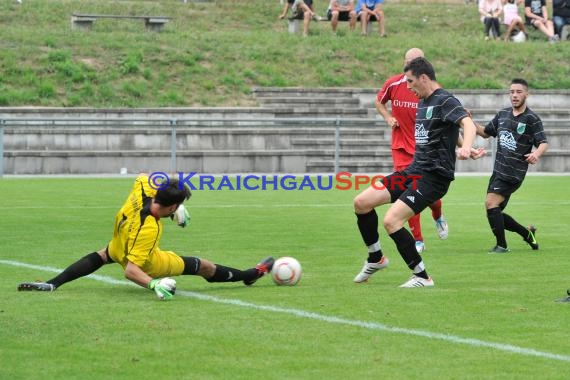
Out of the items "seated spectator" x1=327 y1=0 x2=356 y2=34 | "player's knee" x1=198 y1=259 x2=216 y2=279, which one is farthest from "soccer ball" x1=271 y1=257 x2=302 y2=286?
"seated spectator" x1=327 y1=0 x2=356 y2=34

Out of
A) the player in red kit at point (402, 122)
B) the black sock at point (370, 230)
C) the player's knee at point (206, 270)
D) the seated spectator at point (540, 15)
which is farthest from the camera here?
the seated spectator at point (540, 15)

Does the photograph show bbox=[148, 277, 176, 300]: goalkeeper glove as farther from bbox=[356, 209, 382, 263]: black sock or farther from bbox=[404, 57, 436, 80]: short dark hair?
bbox=[404, 57, 436, 80]: short dark hair

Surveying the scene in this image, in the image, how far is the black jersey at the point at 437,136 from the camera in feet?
33.9

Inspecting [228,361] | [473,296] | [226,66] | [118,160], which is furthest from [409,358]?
[226,66]

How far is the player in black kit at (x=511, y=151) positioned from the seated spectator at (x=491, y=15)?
2269 cm

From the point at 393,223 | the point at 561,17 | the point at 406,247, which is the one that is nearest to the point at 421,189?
the point at 393,223

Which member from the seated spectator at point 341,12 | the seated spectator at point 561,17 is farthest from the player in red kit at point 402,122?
the seated spectator at point 561,17

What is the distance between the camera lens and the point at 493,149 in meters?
28.7

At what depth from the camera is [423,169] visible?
34.1 feet

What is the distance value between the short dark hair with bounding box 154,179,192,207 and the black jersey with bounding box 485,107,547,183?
5057mm

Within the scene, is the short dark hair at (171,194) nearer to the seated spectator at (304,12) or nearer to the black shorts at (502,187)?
the black shorts at (502,187)

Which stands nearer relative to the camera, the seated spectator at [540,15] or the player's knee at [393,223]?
the player's knee at [393,223]

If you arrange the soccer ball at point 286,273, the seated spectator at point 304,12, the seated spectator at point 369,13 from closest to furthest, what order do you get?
1. the soccer ball at point 286,273
2. the seated spectator at point 304,12
3. the seated spectator at point 369,13

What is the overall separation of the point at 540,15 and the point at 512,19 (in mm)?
1262
